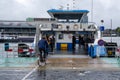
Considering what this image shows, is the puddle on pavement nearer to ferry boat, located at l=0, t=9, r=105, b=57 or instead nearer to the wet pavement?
the wet pavement

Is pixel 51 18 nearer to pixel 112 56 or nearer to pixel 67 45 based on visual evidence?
pixel 67 45

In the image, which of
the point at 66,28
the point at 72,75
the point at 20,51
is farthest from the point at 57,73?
the point at 66,28

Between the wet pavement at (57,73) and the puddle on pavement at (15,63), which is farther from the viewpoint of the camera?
the puddle on pavement at (15,63)

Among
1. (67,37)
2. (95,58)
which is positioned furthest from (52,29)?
(95,58)

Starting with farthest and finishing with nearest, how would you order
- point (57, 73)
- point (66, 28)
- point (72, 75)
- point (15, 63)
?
point (66, 28) < point (15, 63) < point (57, 73) < point (72, 75)

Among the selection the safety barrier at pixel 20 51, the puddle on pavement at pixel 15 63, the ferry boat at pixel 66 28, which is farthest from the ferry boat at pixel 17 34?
the puddle on pavement at pixel 15 63

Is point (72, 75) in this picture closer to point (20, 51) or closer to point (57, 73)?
point (57, 73)

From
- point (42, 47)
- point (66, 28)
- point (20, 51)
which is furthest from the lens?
point (66, 28)

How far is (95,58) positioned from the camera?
3048 cm

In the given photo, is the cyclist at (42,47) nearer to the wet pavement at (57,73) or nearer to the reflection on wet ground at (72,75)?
the wet pavement at (57,73)

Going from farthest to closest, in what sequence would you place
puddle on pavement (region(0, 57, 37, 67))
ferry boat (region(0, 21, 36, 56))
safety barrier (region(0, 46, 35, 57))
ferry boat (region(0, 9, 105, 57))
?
ferry boat (region(0, 9, 105, 57)) < ferry boat (region(0, 21, 36, 56)) < safety barrier (region(0, 46, 35, 57)) < puddle on pavement (region(0, 57, 37, 67))

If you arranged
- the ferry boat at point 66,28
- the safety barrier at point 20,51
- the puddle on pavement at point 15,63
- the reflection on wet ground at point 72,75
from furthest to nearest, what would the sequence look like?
the ferry boat at point 66,28 → the safety barrier at point 20,51 → the puddle on pavement at point 15,63 → the reflection on wet ground at point 72,75

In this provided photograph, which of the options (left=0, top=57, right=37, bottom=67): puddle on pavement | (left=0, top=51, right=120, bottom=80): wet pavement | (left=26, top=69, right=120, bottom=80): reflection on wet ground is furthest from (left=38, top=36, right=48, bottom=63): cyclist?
(left=26, top=69, right=120, bottom=80): reflection on wet ground

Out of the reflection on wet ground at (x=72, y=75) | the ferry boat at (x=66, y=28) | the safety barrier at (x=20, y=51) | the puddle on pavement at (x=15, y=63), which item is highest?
the ferry boat at (x=66, y=28)
